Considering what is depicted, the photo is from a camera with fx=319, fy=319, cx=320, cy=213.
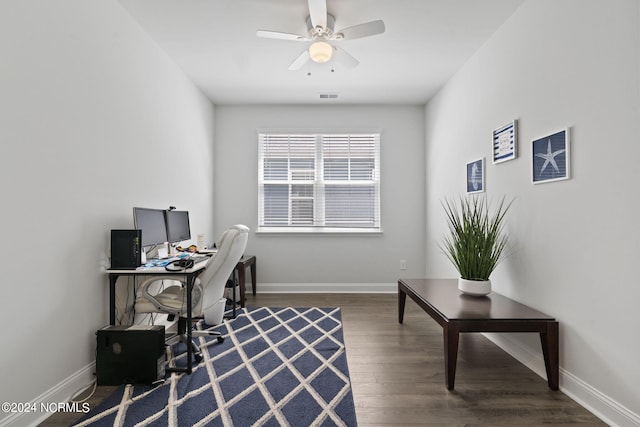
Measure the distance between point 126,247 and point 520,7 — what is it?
3.44 meters

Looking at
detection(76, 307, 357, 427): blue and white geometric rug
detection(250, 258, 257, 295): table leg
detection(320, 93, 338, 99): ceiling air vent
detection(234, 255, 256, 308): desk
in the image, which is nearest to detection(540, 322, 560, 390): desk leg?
detection(76, 307, 357, 427): blue and white geometric rug

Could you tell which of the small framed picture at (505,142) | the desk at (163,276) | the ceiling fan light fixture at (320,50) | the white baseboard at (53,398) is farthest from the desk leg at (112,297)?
the small framed picture at (505,142)

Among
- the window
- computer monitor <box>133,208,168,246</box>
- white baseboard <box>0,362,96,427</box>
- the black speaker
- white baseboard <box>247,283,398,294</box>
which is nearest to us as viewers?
white baseboard <box>0,362,96,427</box>

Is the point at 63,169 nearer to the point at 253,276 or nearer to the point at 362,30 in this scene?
the point at 362,30

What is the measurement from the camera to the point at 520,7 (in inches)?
96.7

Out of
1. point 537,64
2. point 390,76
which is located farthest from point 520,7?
point 390,76

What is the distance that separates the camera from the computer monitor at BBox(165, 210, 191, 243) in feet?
9.88

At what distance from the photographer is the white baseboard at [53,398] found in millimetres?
1619

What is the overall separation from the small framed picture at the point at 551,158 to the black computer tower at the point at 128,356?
2.77 metres

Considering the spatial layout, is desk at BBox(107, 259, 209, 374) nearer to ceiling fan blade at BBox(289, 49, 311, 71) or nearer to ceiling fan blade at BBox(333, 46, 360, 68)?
ceiling fan blade at BBox(289, 49, 311, 71)

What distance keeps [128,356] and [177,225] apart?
4.62 feet

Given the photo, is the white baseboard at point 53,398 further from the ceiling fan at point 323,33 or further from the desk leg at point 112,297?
the ceiling fan at point 323,33

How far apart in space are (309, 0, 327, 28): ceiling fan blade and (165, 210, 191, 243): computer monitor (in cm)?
209

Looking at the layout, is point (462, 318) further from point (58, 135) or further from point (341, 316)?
point (58, 135)
